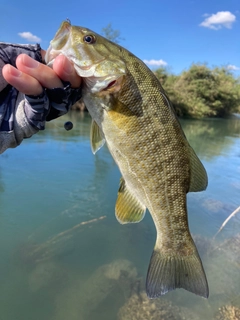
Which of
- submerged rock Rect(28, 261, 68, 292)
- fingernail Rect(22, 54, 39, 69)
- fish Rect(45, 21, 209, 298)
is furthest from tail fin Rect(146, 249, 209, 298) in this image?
submerged rock Rect(28, 261, 68, 292)

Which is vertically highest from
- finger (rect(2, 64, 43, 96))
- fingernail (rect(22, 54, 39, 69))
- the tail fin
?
fingernail (rect(22, 54, 39, 69))

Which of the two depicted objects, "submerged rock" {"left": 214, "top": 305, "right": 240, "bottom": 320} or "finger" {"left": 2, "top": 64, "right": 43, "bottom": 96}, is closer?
"finger" {"left": 2, "top": 64, "right": 43, "bottom": 96}

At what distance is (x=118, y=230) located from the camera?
23.7 ft

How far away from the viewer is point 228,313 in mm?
4891

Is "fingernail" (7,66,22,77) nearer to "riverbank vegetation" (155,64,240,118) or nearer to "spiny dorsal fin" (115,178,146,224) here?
"spiny dorsal fin" (115,178,146,224)

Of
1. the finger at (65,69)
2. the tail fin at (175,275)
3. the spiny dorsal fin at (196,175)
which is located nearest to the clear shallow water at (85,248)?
the tail fin at (175,275)

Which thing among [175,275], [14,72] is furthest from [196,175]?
[14,72]

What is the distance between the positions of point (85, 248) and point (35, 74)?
17.9 feet

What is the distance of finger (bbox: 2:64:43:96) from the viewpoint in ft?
4.77

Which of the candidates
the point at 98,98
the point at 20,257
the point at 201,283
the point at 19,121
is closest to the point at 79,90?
the point at 98,98

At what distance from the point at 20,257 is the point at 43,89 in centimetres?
519

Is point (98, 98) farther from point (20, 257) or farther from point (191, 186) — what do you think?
point (20, 257)

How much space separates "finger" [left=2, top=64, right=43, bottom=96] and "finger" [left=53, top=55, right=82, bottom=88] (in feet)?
0.46

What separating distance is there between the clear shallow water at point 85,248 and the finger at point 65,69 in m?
4.17
